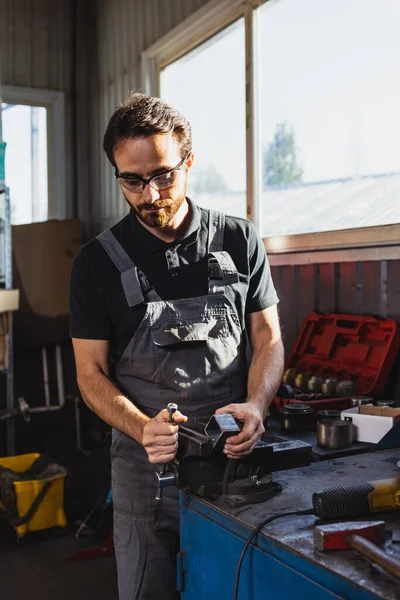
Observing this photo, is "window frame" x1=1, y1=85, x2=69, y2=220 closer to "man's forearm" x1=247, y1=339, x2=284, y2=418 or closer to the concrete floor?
the concrete floor

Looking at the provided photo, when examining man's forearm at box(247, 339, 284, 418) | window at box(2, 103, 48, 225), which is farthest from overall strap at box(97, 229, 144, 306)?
window at box(2, 103, 48, 225)

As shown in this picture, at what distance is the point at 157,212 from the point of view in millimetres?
1564

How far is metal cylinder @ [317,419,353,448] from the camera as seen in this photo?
162 centimetres

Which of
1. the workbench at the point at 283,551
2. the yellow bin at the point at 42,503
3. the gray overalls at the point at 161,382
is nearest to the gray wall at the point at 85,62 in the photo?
the yellow bin at the point at 42,503

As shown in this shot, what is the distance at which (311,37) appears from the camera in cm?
257

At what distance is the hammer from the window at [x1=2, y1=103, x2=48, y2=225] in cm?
392

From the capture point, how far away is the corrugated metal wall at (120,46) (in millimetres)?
3654

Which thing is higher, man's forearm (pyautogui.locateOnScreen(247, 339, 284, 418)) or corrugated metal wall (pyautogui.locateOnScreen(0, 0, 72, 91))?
corrugated metal wall (pyautogui.locateOnScreen(0, 0, 72, 91))

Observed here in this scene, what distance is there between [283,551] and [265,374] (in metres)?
0.60

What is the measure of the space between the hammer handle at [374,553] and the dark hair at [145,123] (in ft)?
3.32

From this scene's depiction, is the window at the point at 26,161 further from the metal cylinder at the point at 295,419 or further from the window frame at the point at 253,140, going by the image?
the metal cylinder at the point at 295,419

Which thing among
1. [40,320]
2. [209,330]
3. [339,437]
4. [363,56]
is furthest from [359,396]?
[40,320]

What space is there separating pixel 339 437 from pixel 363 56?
145 cm

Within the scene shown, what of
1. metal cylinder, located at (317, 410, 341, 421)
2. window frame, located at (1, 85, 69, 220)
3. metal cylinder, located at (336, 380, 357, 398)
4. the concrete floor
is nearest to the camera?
metal cylinder, located at (317, 410, 341, 421)
